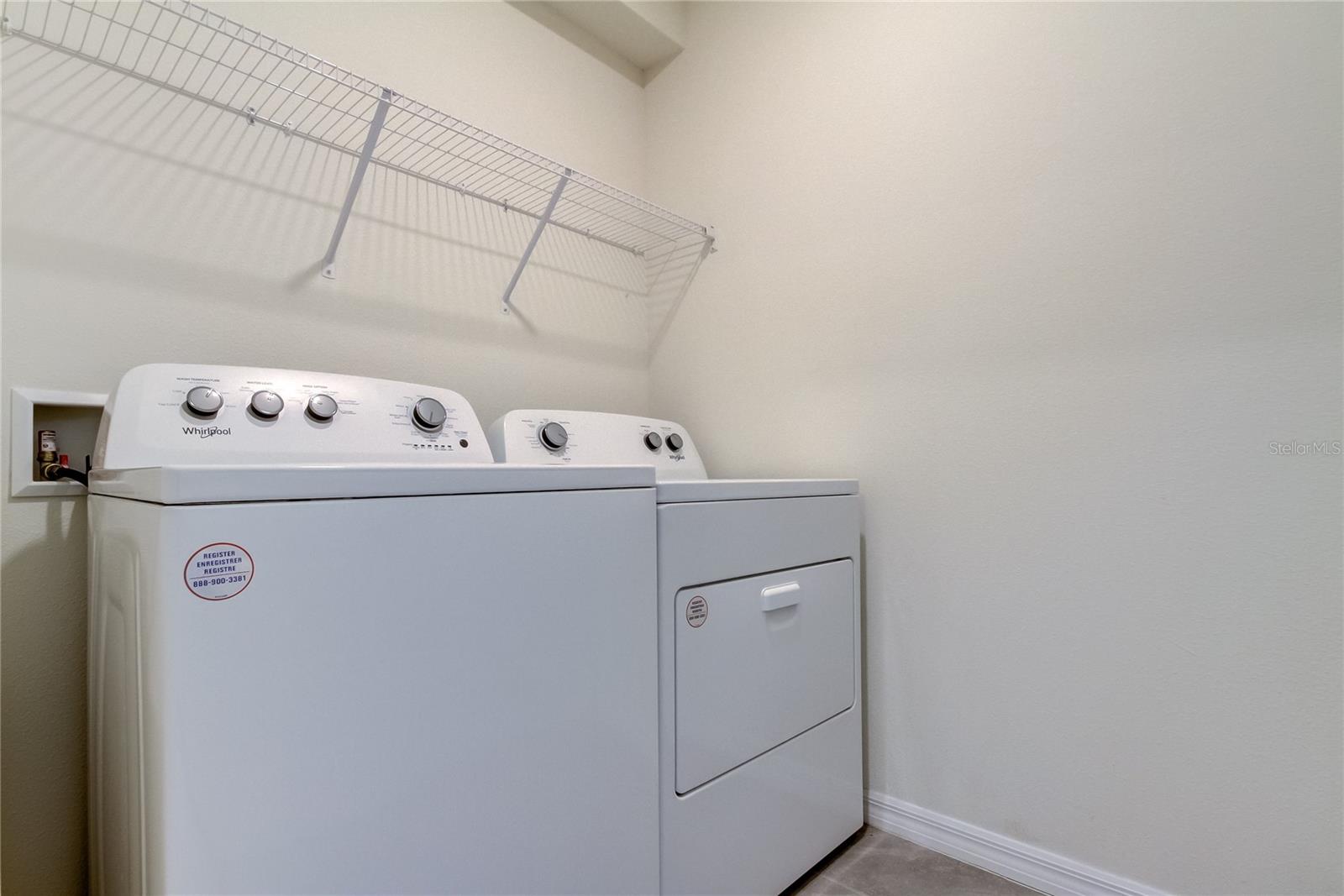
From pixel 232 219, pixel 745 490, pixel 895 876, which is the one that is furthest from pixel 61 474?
pixel 895 876

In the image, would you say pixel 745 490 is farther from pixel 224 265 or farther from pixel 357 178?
pixel 224 265

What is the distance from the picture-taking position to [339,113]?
1.38m

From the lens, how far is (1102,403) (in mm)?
1225

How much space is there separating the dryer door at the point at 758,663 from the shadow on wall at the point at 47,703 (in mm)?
966

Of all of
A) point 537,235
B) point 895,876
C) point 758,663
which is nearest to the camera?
point 758,663

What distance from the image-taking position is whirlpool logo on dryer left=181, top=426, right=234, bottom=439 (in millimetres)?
967

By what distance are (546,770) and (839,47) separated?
1694 mm

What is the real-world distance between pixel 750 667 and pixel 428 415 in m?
0.75

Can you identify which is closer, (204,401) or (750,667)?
(204,401)

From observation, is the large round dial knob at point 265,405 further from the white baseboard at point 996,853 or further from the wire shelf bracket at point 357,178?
the white baseboard at point 996,853

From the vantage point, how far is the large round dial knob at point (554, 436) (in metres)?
1.45

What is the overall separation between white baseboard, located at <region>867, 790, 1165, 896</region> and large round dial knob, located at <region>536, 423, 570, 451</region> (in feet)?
3.56

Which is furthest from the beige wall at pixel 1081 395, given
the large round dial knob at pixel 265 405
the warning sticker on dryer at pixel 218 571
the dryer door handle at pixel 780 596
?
the warning sticker on dryer at pixel 218 571

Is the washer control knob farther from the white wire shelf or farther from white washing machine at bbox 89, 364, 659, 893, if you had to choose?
the white wire shelf
